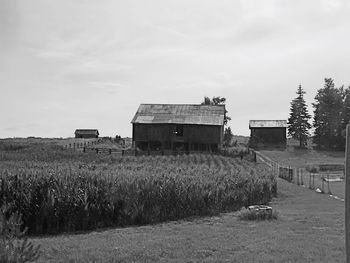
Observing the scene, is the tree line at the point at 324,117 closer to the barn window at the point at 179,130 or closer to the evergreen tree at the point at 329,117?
the evergreen tree at the point at 329,117

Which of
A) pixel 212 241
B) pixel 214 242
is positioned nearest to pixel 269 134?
pixel 212 241

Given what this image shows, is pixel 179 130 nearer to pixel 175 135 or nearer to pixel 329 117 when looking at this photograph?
pixel 175 135

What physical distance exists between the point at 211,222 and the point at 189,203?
2.83 m

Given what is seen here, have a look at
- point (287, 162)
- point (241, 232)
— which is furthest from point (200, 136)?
point (241, 232)

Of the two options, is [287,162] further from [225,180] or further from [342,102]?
[225,180]

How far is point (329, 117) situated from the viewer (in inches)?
3812

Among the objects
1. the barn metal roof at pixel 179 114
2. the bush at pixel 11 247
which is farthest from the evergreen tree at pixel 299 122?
the bush at pixel 11 247

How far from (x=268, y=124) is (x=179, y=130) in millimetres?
29363

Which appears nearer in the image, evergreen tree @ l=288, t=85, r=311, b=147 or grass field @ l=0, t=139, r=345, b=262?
grass field @ l=0, t=139, r=345, b=262

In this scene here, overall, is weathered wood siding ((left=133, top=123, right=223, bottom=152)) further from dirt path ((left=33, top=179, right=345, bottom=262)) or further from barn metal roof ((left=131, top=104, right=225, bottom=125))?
dirt path ((left=33, top=179, right=345, bottom=262))

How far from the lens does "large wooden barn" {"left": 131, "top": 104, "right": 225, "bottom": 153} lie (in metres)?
73.6

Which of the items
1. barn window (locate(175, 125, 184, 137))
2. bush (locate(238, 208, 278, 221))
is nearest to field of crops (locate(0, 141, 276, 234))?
bush (locate(238, 208, 278, 221))

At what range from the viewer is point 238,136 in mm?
129250

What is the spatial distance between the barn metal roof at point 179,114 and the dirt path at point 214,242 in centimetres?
5328
